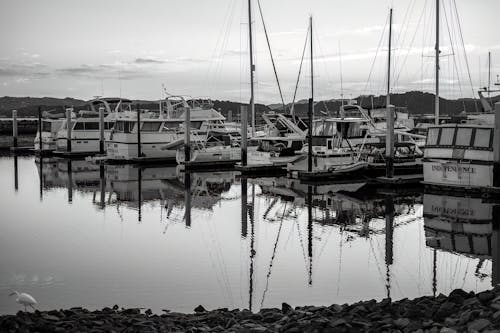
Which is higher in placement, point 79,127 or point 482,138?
Answer: point 79,127

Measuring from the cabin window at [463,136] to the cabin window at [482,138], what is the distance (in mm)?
287

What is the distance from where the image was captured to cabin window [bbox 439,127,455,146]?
24.4 meters

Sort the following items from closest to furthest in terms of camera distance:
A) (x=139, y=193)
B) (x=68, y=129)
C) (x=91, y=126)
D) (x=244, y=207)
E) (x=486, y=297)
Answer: (x=486, y=297), (x=244, y=207), (x=139, y=193), (x=68, y=129), (x=91, y=126)

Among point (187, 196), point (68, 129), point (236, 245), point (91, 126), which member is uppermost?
point (91, 126)

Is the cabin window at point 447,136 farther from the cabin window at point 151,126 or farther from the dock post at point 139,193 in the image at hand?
the cabin window at point 151,126

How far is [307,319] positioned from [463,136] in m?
17.5

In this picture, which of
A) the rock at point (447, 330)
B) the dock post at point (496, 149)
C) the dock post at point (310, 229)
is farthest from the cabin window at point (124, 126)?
the rock at point (447, 330)

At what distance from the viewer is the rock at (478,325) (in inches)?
293

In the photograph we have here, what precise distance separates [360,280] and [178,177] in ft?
67.8

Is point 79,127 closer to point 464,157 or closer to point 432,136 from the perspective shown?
point 432,136

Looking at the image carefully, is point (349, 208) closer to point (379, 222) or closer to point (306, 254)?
point (379, 222)

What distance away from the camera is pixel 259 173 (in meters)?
32.7

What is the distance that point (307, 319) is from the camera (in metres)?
8.52

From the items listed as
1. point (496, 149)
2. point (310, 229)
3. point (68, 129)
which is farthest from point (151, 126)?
point (310, 229)
